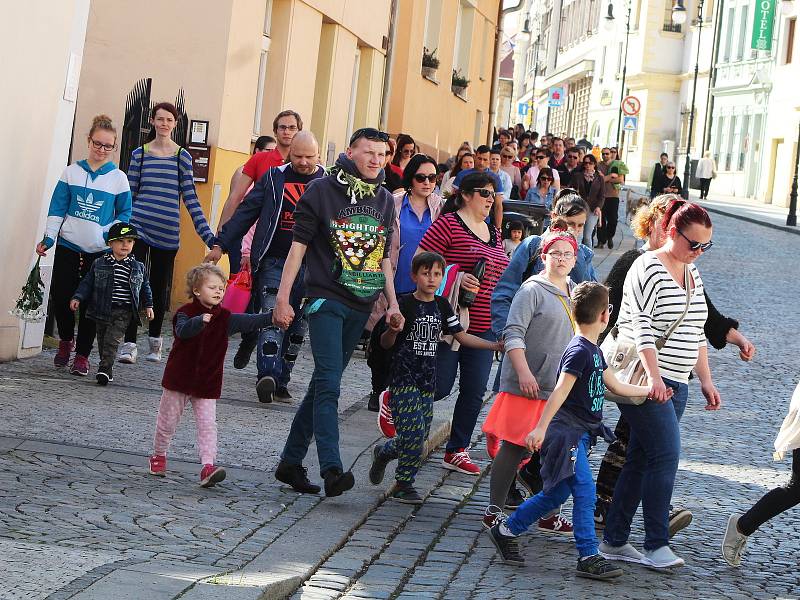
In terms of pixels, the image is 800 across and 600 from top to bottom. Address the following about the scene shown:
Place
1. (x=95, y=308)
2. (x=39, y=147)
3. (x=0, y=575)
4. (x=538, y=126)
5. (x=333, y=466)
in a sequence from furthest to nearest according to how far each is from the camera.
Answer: (x=538, y=126), (x=39, y=147), (x=95, y=308), (x=333, y=466), (x=0, y=575)

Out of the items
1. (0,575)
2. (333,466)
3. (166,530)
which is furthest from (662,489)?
(0,575)

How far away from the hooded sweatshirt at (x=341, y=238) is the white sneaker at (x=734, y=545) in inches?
83.5

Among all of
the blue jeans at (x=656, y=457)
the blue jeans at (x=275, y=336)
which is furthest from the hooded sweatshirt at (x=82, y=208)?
the blue jeans at (x=656, y=457)

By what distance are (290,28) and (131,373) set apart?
729 cm

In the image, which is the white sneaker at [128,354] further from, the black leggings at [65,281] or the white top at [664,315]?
the white top at [664,315]

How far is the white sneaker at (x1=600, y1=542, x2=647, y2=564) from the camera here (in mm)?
7105

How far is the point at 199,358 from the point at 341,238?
0.96m

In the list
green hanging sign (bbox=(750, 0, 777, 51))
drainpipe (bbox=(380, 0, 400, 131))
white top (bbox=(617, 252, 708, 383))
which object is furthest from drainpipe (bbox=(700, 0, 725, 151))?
white top (bbox=(617, 252, 708, 383))

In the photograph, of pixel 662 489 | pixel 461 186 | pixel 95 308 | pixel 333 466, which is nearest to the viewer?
pixel 662 489

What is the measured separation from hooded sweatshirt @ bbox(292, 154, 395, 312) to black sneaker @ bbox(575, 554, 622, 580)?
1.86 metres

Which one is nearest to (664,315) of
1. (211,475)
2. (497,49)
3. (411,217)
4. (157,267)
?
(211,475)

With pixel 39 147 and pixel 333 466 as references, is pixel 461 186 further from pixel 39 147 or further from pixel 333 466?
pixel 39 147

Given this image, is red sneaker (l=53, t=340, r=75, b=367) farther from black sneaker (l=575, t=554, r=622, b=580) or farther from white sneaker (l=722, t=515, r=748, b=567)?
white sneaker (l=722, t=515, r=748, b=567)

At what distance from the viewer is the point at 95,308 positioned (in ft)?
A: 34.6
